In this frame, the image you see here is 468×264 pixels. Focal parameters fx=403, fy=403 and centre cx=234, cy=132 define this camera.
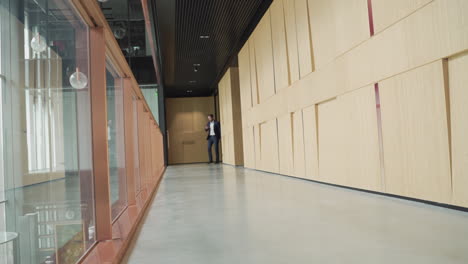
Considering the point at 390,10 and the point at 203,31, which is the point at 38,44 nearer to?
the point at 390,10

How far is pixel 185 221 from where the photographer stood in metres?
2.65

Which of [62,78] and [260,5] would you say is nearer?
[62,78]

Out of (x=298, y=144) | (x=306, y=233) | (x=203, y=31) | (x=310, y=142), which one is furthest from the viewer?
(x=203, y=31)

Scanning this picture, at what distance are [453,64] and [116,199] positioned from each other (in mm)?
2228

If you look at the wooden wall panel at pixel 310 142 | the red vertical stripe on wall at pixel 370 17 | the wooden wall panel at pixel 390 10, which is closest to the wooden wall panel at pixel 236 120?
the wooden wall panel at pixel 310 142

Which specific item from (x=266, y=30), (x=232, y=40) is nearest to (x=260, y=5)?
(x=266, y=30)

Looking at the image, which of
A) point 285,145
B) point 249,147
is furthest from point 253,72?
point 285,145

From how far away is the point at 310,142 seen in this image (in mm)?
5102

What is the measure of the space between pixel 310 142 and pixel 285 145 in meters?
1.21

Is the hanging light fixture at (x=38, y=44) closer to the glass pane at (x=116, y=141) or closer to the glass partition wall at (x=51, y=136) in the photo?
the glass partition wall at (x=51, y=136)

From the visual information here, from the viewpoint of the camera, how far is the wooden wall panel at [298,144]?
215 inches

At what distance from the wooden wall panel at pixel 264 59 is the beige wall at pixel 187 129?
35.0 feet

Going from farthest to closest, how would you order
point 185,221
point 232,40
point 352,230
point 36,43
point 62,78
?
point 232,40 → point 185,221 → point 352,230 → point 62,78 → point 36,43

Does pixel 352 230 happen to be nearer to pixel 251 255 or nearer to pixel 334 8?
pixel 251 255
